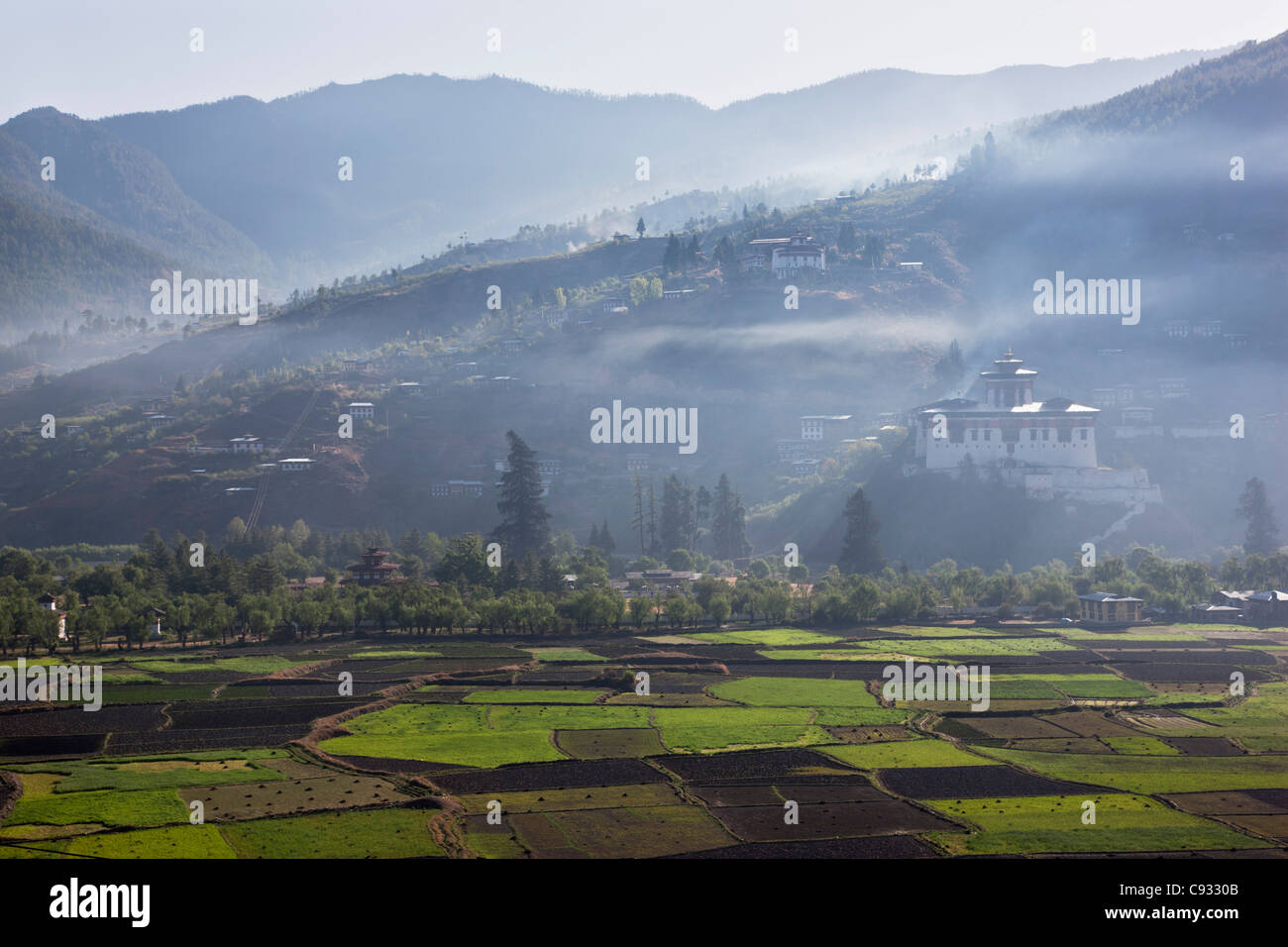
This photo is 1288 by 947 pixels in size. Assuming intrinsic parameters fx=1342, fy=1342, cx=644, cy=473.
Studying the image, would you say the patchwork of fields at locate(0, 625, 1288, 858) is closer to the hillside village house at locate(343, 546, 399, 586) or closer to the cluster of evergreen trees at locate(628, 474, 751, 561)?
the hillside village house at locate(343, 546, 399, 586)

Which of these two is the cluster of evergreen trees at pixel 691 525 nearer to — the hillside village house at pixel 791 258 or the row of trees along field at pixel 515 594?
the row of trees along field at pixel 515 594

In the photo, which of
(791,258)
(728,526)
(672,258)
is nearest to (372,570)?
(728,526)

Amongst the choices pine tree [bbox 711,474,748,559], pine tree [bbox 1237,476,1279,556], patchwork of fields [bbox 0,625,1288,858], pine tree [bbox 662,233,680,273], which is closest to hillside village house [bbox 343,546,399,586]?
patchwork of fields [bbox 0,625,1288,858]

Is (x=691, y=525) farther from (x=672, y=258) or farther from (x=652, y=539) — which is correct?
→ (x=672, y=258)

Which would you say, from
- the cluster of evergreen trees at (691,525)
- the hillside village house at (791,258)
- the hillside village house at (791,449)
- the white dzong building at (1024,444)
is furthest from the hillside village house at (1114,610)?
the hillside village house at (791,258)
